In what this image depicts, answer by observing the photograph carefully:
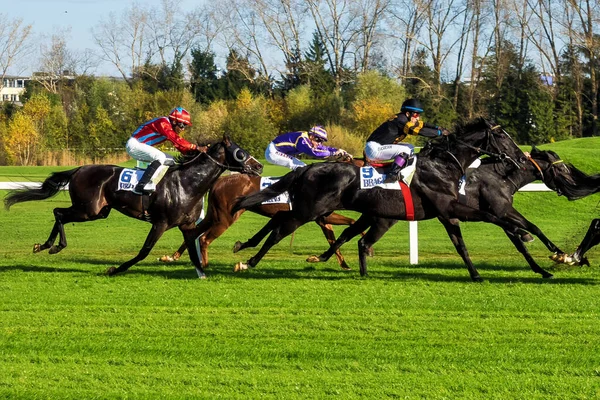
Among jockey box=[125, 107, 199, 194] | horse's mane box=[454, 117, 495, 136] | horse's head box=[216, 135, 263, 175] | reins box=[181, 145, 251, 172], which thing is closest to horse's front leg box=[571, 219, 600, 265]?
horse's mane box=[454, 117, 495, 136]

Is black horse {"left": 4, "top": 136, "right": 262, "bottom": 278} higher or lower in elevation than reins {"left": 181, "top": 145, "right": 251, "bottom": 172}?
lower

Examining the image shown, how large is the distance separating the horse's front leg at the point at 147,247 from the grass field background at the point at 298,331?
14 cm

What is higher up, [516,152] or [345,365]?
[516,152]

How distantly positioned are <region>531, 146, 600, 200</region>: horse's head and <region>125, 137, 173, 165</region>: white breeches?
501 cm

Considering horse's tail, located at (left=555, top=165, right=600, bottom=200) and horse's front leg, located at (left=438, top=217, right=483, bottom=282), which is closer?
horse's front leg, located at (left=438, top=217, right=483, bottom=282)

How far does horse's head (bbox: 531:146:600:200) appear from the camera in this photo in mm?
12555

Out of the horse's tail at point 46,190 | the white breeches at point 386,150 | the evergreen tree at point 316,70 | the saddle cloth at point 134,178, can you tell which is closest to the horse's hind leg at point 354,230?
the white breeches at point 386,150

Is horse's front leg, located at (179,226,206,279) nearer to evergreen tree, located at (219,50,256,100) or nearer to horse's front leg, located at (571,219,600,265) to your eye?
horse's front leg, located at (571,219,600,265)

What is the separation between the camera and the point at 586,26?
5169 cm

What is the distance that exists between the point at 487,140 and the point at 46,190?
5969mm

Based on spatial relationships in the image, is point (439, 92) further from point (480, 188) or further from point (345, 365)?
point (345, 365)

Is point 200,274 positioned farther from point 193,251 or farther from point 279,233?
point 279,233

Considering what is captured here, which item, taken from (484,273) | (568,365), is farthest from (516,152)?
(568,365)

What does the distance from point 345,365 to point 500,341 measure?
1.47 m
